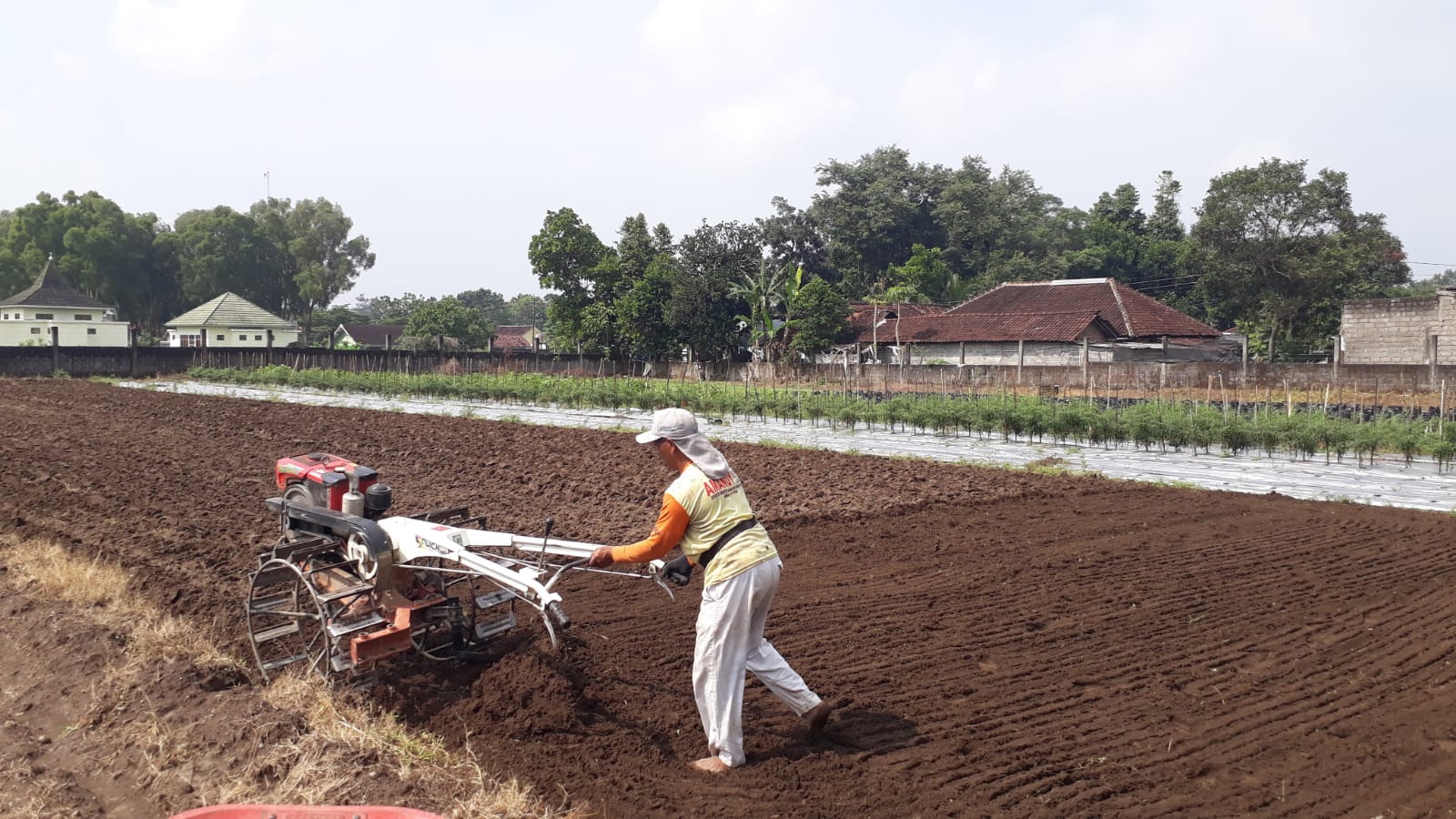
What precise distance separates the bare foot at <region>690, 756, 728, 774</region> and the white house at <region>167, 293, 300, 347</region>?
51.9 meters

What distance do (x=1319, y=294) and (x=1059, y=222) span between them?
25.8 meters

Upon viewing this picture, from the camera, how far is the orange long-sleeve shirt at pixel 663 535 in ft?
14.8

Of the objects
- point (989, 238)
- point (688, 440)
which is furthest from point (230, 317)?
point (688, 440)

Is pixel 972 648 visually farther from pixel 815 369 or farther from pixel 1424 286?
pixel 1424 286

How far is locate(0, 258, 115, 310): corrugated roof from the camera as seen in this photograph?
160 feet

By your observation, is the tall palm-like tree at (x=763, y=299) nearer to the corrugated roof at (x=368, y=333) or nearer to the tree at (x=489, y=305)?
the corrugated roof at (x=368, y=333)

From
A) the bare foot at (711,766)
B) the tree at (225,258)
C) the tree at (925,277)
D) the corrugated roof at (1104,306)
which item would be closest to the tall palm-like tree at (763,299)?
the corrugated roof at (1104,306)

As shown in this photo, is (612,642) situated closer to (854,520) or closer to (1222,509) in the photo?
(854,520)

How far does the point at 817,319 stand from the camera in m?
36.3

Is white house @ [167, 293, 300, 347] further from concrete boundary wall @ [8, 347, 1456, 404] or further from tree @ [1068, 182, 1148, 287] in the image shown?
tree @ [1068, 182, 1148, 287]

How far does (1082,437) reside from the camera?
17.6 metres

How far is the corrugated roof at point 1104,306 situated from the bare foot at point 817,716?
30937 millimetres

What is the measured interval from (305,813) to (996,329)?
105 ft

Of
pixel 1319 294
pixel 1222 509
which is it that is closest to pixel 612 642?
pixel 1222 509
